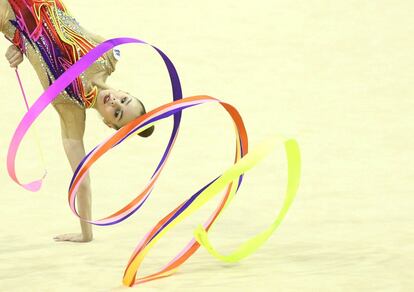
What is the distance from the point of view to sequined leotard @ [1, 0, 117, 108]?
16.8 feet

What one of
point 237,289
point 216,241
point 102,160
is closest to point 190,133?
point 102,160

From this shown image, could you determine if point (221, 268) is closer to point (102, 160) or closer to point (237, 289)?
point (237, 289)

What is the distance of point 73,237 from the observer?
17.6 ft

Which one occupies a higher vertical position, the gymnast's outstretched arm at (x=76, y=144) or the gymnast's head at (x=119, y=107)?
the gymnast's head at (x=119, y=107)

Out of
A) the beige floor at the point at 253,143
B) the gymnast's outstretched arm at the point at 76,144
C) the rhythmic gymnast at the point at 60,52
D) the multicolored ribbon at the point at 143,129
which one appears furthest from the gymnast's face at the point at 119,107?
the beige floor at the point at 253,143

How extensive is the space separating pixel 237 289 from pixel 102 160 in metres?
2.99

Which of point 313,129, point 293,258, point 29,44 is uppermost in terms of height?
point 29,44

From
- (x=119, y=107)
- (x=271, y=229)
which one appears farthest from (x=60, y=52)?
(x=271, y=229)

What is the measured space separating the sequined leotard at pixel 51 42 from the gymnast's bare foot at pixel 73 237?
696 mm

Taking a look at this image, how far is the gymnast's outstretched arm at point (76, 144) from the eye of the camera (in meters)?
5.28

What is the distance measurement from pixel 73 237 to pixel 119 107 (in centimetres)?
82

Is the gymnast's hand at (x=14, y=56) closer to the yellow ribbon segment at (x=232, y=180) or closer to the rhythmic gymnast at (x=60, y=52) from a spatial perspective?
the rhythmic gymnast at (x=60, y=52)

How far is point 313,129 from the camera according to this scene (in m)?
7.52

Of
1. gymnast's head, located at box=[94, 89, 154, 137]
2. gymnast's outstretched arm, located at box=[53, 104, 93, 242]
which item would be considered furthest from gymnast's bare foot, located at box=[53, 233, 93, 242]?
gymnast's head, located at box=[94, 89, 154, 137]
